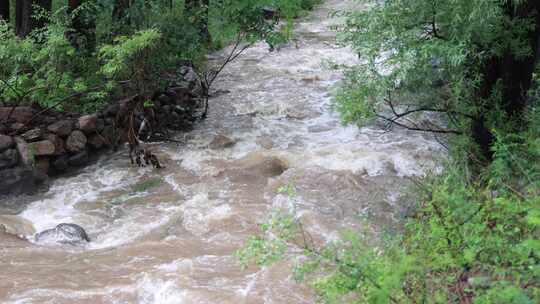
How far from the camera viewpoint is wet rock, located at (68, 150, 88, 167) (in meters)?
9.27

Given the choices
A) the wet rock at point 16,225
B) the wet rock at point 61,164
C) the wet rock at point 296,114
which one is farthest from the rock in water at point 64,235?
the wet rock at point 296,114

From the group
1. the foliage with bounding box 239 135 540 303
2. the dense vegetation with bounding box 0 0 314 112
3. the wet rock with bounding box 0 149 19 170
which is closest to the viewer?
the foliage with bounding box 239 135 540 303

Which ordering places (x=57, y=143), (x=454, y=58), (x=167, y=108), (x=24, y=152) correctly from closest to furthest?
(x=454, y=58), (x=24, y=152), (x=57, y=143), (x=167, y=108)

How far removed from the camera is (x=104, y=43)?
988cm

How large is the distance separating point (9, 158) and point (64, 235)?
2.02 metres

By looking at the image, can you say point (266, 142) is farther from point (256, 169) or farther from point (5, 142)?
point (5, 142)

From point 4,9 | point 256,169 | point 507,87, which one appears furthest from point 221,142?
point 4,9

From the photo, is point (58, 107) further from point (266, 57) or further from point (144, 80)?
point (266, 57)

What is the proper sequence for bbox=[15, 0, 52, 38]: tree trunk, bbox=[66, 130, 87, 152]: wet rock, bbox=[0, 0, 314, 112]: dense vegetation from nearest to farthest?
bbox=[0, 0, 314, 112]: dense vegetation
bbox=[66, 130, 87, 152]: wet rock
bbox=[15, 0, 52, 38]: tree trunk

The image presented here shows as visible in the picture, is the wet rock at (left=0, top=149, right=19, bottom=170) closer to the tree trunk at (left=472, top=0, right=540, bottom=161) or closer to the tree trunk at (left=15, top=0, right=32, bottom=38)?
the tree trunk at (left=15, top=0, right=32, bottom=38)

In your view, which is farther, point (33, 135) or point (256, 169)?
point (256, 169)

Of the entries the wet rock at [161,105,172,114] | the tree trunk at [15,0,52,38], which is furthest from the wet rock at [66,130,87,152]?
the tree trunk at [15,0,52,38]

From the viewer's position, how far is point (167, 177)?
9109mm

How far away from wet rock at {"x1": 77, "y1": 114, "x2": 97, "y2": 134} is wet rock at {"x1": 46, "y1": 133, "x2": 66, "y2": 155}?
0.40 m
